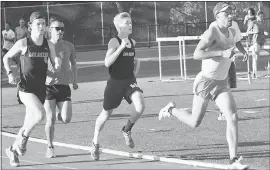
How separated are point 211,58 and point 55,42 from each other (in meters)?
2.97

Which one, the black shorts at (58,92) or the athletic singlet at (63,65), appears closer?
the black shorts at (58,92)

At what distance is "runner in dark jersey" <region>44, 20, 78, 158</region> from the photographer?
11.5 meters

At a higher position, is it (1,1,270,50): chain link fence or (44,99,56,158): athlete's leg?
(1,1,270,50): chain link fence

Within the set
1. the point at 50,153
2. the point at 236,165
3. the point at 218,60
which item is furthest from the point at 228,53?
the point at 50,153

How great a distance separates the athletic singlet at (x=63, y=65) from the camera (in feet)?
38.3

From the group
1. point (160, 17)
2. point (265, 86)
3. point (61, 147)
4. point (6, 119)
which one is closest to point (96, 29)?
point (160, 17)

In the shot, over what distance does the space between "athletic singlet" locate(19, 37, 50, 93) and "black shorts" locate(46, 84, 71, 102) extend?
0.75 meters

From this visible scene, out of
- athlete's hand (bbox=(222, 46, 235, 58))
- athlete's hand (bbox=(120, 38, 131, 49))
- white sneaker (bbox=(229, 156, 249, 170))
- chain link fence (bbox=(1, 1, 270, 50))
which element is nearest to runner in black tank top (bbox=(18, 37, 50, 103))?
athlete's hand (bbox=(120, 38, 131, 49))

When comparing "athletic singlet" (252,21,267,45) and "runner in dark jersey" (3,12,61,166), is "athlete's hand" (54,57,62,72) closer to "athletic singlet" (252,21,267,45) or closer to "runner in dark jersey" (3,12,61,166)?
"runner in dark jersey" (3,12,61,166)

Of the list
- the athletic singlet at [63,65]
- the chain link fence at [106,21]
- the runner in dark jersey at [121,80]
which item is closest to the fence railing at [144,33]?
the chain link fence at [106,21]

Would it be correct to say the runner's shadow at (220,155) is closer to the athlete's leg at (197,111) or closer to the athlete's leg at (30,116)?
the athlete's leg at (197,111)

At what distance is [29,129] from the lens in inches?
418

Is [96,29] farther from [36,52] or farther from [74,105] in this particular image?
[36,52]

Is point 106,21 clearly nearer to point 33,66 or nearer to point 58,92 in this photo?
point 58,92
